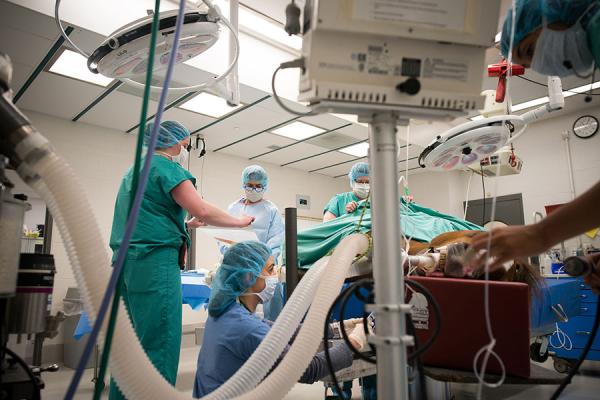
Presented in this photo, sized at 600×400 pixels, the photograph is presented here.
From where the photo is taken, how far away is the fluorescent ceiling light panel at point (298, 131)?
4586mm

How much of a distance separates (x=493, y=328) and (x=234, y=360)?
78 cm

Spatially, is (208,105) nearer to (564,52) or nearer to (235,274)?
(235,274)

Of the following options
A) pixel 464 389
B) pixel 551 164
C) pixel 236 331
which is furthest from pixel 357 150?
pixel 236 331

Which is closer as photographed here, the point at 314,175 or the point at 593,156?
the point at 593,156

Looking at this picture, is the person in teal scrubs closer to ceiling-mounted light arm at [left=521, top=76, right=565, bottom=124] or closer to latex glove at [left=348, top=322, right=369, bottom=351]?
ceiling-mounted light arm at [left=521, top=76, right=565, bottom=124]

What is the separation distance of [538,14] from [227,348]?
4.22 ft

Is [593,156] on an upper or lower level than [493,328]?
upper

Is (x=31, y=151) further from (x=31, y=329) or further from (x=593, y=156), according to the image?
(x=593, y=156)

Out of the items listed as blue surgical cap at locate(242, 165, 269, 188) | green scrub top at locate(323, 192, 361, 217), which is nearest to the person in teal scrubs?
green scrub top at locate(323, 192, 361, 217)

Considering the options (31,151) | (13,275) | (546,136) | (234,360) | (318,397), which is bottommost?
(318,397)

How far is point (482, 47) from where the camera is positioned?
0.70 m

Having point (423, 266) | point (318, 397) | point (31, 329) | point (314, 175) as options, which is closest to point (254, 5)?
point (423, 266)

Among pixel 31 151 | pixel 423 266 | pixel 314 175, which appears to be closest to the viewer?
pixel 31 151

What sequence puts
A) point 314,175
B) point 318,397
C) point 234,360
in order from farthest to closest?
point 314,175
point 318,397
point 234,360
